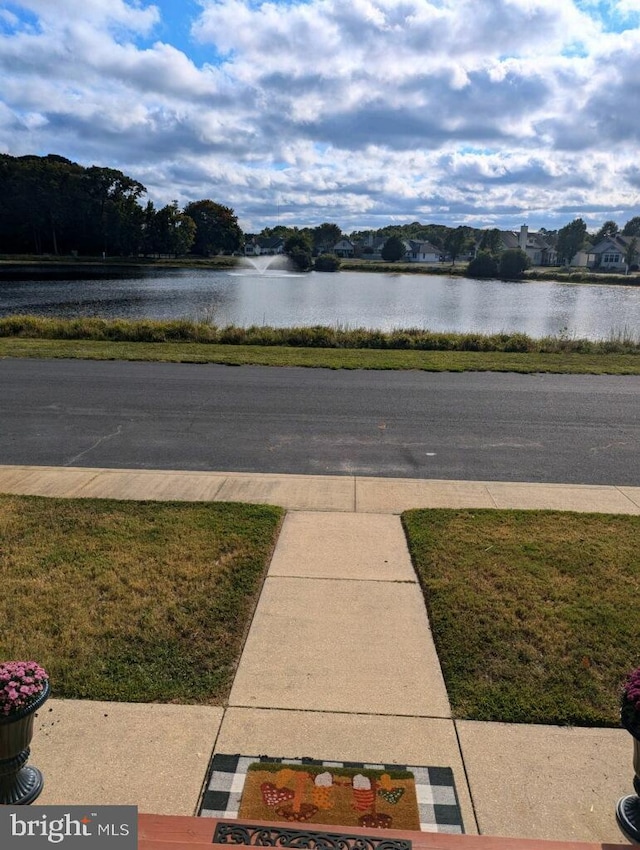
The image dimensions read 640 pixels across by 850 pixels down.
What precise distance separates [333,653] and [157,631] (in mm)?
1245

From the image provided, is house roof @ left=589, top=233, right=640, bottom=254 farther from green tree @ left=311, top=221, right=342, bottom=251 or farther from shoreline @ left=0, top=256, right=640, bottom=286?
green tree @ left=311, top=221, right=342, bottom=251

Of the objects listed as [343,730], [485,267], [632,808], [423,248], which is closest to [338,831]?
[343,730]

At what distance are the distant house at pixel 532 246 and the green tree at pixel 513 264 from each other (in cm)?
3657

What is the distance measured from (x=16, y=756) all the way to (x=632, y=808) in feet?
8.79

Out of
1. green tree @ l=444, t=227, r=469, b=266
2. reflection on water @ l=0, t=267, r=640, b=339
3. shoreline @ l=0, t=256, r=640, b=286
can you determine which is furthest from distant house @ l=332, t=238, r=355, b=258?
reflection on water @ l=0, t=267, r=640, b=339

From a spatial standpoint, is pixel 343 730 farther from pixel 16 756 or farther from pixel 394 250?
pixel 394 250

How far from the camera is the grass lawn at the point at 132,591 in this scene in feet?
12.8

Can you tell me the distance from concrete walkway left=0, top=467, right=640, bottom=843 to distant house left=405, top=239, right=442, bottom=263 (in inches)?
5378

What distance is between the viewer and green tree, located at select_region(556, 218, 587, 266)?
363ft

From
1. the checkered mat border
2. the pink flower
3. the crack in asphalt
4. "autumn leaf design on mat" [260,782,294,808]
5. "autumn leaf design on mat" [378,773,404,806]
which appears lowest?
the checkered mat border

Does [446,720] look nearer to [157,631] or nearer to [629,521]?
[157,631]

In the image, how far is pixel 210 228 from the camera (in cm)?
Answer: 11800

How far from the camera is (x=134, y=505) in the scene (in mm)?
6535

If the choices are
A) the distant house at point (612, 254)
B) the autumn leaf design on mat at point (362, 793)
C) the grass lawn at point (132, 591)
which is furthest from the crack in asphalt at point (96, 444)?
the distant house at point (612, 254)
